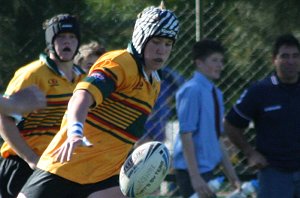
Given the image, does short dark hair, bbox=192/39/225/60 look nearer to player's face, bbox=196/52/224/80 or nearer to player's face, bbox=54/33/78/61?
player's face, bbox=196/52/224/80

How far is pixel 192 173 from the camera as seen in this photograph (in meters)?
8.76

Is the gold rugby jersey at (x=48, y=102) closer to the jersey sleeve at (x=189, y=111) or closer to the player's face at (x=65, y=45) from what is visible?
A: the player's face at (x=65, y=45)

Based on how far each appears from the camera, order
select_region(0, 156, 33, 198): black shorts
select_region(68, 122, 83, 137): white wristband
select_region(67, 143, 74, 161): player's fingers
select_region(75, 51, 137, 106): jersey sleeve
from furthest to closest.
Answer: select_region(0, 156, 33, 198): black shorts
select_region(75, 51, 137, 106): jersey sleeve
select_region(68, 122, 83, 137): white wristband
select_region(67, 143, 74, 161): player's fingers

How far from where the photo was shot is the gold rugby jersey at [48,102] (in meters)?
7.76

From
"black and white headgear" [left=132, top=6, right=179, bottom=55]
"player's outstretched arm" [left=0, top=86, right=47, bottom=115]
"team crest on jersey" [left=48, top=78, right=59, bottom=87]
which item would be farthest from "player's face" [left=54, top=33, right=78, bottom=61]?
"player's outstretched arm" [left=0, top=86, right=47, bottom=115]

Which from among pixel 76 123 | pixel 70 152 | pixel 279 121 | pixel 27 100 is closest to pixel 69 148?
pixel 70 152

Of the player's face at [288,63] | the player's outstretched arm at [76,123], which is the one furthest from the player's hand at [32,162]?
the player's face at [288,63]

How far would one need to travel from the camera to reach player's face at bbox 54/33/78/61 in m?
7.94

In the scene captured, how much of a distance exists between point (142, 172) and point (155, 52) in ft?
2.35

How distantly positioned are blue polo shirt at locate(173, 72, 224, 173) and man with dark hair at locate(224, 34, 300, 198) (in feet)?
1.23

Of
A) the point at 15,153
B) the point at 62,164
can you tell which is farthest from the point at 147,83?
the point at 15,153

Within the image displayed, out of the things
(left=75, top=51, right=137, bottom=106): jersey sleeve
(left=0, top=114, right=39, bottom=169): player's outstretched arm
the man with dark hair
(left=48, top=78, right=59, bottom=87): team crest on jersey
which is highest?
(left=75, top=51, right=137, bottom=106): jersey sleeve

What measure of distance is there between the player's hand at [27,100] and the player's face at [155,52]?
1.70 meters

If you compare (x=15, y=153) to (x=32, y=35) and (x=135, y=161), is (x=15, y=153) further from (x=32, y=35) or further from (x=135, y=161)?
(x=32, y=35)
